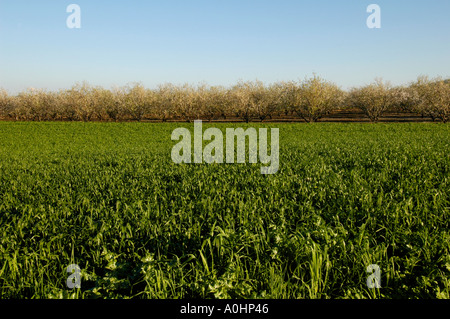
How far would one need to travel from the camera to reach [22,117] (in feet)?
244

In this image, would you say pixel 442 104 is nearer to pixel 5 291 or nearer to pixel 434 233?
pixel 434 233

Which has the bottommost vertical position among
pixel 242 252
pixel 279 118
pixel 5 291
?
pixel 5 291

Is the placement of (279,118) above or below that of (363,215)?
above

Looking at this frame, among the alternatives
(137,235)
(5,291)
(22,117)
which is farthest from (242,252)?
(22,117)

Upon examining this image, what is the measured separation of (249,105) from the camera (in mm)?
64312

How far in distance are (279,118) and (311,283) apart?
7193 cm

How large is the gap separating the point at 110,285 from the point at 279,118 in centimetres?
7257

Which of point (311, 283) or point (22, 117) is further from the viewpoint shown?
point (22, 117)
